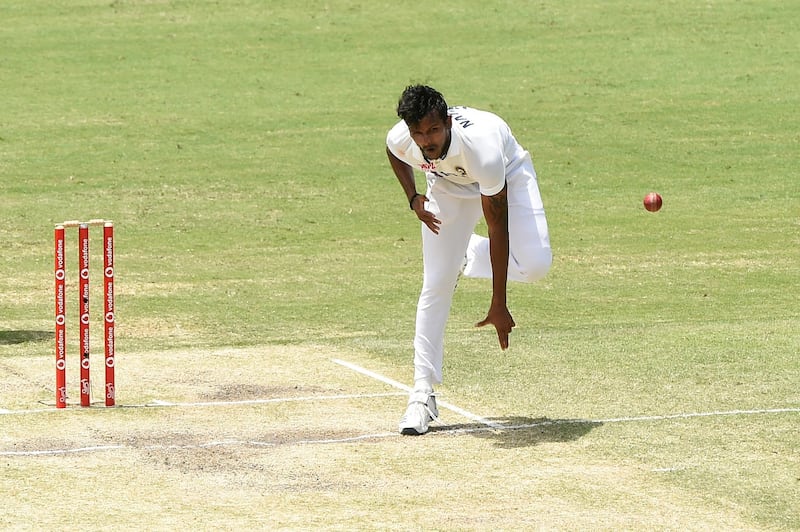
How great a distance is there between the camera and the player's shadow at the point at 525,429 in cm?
750

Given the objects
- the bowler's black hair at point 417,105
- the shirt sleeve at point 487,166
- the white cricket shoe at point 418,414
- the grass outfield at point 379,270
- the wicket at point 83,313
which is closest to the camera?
the grass outfield at point 379,270

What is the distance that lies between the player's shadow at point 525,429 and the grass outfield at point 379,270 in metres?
0.03

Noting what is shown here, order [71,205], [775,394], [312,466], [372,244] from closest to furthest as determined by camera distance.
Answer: [312,466] → [775,394] → [372,244] → [71,205]

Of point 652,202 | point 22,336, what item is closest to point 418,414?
point 22,336

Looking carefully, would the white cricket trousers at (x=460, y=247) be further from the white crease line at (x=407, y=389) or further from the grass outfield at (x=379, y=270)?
the grass outfield at (x=379, y=270)

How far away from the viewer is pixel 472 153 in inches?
284

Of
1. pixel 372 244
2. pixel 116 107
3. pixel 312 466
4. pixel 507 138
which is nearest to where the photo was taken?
pixel 312 466

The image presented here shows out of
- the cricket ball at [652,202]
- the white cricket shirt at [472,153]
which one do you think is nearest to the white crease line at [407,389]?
the white cricket shirt at [472,153]

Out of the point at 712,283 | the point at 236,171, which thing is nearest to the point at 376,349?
the point at 712,283

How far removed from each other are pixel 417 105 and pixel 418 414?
1666mm

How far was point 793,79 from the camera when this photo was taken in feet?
82.8

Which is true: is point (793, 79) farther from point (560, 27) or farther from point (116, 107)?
point (116, 107)

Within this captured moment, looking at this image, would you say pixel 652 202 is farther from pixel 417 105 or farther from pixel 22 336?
pixel 417 105

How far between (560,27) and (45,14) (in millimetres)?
10212
